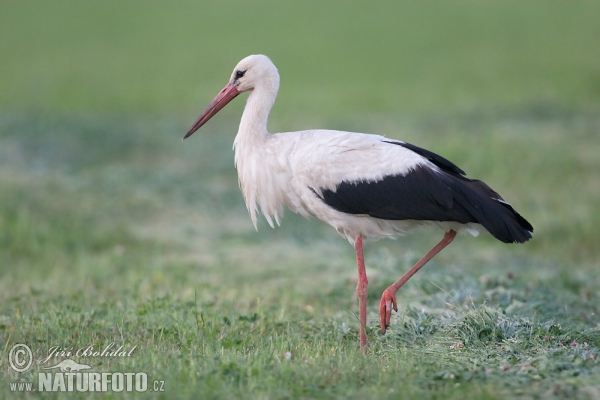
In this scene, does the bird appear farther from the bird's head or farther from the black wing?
the bird's head

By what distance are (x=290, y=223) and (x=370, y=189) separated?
17.8 feet

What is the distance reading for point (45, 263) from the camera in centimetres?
923

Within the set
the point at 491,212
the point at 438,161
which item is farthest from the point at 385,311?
the point at 438,161

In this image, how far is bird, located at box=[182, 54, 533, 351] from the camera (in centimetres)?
548

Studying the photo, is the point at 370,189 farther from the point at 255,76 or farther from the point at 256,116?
the point at 255,76

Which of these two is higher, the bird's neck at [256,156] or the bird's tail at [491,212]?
the bird's neck at [256,156]

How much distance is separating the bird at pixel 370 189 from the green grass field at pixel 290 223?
54 cm

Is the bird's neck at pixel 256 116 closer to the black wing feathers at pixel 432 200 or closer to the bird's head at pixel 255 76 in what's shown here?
the bird's head at pixel 255 76

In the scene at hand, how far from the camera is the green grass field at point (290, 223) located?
470 cm

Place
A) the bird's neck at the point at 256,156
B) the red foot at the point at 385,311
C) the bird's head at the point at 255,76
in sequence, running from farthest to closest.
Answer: the bird's head at the point at 255,76, the bird's neck at the point at 256,156, the red foot at the point at 385,311

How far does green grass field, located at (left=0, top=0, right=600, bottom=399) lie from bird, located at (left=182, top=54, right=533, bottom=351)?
543 mm

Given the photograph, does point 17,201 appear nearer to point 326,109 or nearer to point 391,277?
point 391,277

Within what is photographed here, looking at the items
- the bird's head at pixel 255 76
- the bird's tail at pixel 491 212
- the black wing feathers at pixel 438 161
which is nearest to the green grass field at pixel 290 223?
the bird's tail at pixel 491 212

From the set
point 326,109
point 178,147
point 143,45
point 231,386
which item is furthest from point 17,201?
point 143,45
